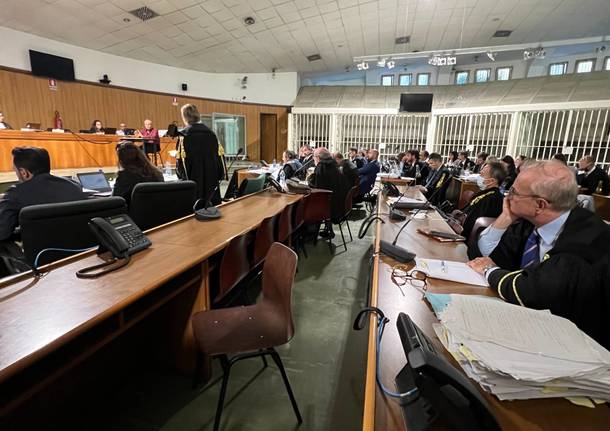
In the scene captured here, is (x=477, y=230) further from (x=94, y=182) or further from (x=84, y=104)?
(x=84, y=104)

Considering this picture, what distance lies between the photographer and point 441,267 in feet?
4.96

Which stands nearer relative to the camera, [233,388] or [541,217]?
[541,217]

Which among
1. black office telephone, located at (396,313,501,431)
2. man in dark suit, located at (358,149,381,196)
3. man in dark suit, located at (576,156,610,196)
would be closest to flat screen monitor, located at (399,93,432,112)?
man in dark suit, located at (576,156,610,196)

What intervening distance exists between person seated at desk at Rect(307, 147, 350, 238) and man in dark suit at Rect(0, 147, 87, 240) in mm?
2765

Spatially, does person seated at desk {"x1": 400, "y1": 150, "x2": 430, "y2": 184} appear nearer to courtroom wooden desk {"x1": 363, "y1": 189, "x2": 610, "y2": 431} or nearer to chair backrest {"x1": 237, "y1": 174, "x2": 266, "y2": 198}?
chair backrest {"x1": 237, "y1": 174, "x2": 266, "y2": 198}

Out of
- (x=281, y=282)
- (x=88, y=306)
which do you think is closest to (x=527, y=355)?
(x=281, y=282)

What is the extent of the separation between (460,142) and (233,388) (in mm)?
11197

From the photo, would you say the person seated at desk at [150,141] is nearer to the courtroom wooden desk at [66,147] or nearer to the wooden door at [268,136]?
the courtroom wooden desk at [66,147]

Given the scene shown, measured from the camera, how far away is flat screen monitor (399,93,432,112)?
1041 cm

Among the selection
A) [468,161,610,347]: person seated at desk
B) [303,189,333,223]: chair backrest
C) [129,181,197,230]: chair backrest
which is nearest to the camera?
[468,161,610,347]: person seated at desk

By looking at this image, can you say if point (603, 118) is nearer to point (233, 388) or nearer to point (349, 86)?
Result: point (349, 86)

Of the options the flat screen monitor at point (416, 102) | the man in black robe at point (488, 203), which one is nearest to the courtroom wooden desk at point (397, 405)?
the man in black robe at point (488, 203)

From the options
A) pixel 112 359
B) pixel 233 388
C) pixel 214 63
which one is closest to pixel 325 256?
pixel 233 388

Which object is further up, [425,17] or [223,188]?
[425,17]
